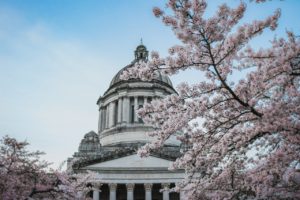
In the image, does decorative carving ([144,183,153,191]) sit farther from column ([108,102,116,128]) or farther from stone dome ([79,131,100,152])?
column ([108,102,116,128])

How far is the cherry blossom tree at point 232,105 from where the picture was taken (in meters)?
8.79

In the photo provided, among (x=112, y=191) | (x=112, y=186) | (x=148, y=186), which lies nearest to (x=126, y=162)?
(x=112, y=186)

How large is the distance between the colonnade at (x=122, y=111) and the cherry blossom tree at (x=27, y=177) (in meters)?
26.6

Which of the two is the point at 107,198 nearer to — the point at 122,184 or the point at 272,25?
the point at 122,184

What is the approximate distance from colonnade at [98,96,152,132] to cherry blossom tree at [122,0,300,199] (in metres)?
31.5

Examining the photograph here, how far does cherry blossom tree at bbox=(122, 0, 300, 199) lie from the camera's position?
8.79 metres

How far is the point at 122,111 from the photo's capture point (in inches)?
1725

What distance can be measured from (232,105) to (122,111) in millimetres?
34142

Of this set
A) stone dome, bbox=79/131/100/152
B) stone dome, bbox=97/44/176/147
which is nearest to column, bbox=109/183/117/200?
stone dome, bbox=79/131/100/152

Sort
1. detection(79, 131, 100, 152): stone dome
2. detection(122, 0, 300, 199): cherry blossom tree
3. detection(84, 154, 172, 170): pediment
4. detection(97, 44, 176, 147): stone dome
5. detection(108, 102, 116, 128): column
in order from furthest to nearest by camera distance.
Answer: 1. detection(108, 102, 116, 128): column
2. detection(97, 44, 176, 147): stone dome
3. detection(79, 131, 100, 152): stone dome
4. detection(84, 154, 172, 170): pediment
5. detection(122, 0, 300, 199): cherry blossom tree

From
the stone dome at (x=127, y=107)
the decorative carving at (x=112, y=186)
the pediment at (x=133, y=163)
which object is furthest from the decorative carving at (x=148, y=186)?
the stone dome at (x=127, y=107)

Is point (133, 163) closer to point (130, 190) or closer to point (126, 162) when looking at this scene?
point (126, 162)

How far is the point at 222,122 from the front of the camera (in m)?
10.2

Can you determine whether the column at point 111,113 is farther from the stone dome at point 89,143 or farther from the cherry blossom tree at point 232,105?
the cherry blossom tree at point 232,105
